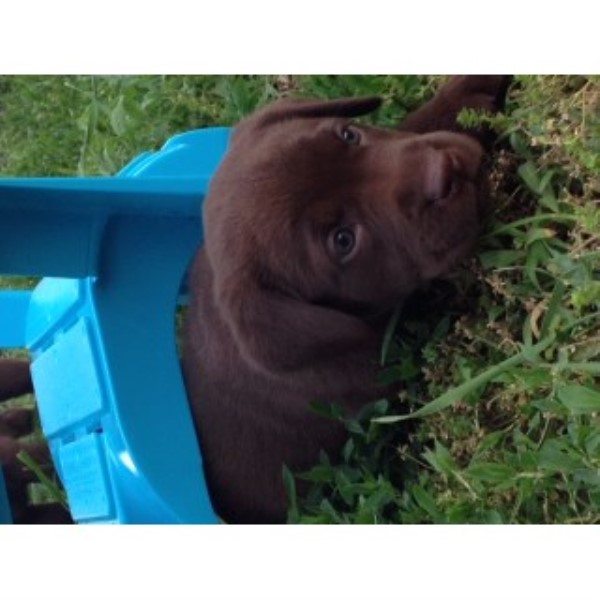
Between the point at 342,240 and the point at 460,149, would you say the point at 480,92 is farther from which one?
the point at 342,240

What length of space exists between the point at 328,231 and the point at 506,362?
1.42ft

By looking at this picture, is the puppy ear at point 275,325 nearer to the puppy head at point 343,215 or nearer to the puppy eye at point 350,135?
the puppy head at point 343,215

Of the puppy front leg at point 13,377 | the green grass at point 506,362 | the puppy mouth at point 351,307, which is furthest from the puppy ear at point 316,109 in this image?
the puppy front leg at point 13,377

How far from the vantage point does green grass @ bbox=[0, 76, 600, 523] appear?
192cm

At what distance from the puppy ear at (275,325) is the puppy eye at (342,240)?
0.13 metres

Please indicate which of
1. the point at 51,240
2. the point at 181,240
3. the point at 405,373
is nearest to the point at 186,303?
the point at 181,240

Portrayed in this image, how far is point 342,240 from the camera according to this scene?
218 cm

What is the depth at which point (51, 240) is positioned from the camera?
252cm

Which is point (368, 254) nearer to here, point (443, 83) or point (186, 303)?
point (443, 83)

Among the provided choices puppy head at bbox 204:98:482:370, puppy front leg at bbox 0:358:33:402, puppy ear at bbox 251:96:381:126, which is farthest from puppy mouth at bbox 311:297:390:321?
puppy front leg at bbox 0:358:33:402

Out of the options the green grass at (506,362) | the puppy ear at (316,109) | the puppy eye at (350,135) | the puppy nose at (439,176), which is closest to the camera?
the green grass at (506,362)

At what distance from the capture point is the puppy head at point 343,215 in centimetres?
212

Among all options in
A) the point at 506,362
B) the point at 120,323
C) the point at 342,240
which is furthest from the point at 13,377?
the point at 506,362

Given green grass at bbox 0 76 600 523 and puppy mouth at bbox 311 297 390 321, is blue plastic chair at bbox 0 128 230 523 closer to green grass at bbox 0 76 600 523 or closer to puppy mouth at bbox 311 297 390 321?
green grass at bbox 0 76 600 523
